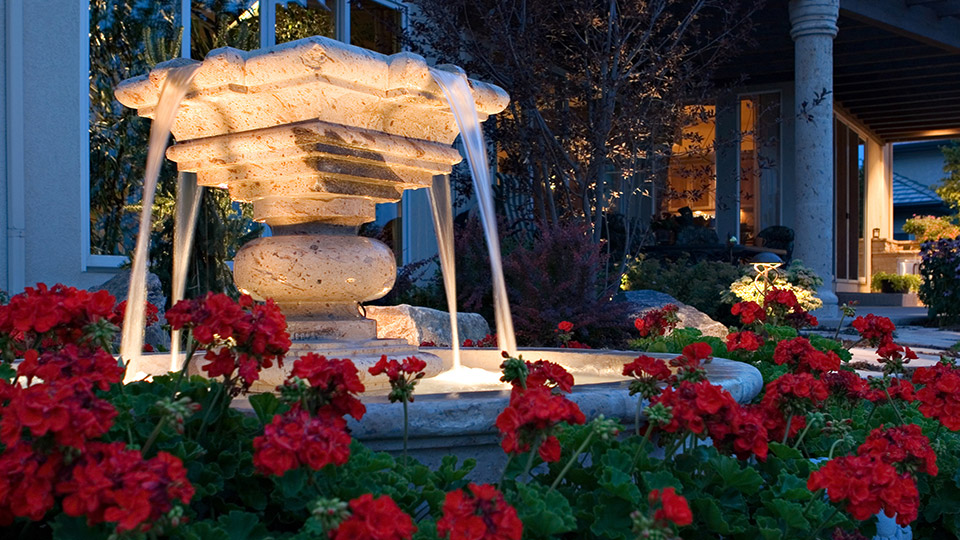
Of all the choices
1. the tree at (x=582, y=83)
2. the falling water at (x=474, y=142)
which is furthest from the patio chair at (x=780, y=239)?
the falling water at (x=474, y=142)

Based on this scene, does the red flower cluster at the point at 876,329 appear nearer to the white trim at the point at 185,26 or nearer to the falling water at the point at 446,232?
the falling water at the point at 446,232

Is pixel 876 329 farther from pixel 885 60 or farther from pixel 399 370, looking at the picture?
pixel 885 60

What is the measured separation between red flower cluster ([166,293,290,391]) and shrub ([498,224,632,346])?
485 centimetres

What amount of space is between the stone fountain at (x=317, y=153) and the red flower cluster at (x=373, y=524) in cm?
160

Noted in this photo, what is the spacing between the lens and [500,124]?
9906mm

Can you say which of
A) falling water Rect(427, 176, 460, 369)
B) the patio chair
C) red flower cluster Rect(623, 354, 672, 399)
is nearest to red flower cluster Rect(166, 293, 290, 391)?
red flower cluster Rect(623, 354, 672, 399)

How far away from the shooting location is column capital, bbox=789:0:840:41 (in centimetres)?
1188

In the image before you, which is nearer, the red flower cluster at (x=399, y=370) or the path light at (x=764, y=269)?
the red flower cluster at (x=399, y=370)

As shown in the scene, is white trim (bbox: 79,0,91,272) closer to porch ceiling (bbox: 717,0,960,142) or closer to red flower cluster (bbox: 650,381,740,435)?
red flower cluster (bbox: 650,381,740,435)

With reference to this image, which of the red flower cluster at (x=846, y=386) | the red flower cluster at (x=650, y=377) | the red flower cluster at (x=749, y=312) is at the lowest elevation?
the red flower cluster at (x=846, y=386)

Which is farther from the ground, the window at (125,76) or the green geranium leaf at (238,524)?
the window at (125,76)

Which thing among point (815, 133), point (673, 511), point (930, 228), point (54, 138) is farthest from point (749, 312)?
point (930, 228)

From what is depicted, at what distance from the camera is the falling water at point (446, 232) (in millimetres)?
3795

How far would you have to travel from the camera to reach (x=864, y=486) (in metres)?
1.53
